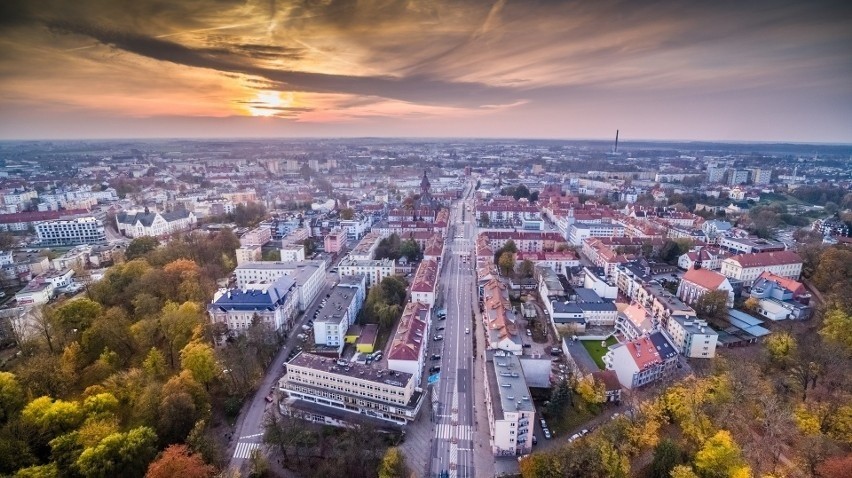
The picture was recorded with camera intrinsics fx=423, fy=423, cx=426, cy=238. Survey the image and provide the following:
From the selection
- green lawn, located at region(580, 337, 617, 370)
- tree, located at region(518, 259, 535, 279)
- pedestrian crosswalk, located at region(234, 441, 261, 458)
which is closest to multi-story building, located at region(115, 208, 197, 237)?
pedestrian crosswalk, located at region(234, 441, 261, 458)

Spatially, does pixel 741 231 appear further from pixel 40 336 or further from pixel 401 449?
pixel 40 336

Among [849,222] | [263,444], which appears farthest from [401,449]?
[849,222]

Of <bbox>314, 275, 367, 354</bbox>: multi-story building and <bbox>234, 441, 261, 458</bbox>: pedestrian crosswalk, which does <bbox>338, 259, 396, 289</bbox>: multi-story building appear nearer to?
<bbox>314, 275, 367, 354</bbox>: multi-story building

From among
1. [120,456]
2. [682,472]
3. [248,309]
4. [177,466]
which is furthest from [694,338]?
[120,456]

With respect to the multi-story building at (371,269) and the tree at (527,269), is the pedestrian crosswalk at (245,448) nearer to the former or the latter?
the multi-story building at (371,269)

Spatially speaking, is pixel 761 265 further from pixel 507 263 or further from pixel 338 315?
pixel 338 315
